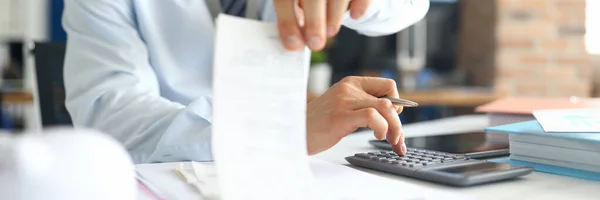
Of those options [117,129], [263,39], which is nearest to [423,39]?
[117,129]

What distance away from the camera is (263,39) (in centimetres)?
46

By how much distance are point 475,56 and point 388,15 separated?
93.9 inches

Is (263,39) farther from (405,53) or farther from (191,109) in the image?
(405,53)

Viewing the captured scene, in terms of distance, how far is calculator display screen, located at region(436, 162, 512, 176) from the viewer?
0.59 m

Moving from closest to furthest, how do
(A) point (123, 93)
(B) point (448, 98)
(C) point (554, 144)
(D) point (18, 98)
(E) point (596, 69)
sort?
(C) point (554, 144) < (A) point (123, 93) < (B) point (448, 98) < (D) point (18, 98) < (E) point (596, 69)

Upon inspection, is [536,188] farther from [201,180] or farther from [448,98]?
[448,98]

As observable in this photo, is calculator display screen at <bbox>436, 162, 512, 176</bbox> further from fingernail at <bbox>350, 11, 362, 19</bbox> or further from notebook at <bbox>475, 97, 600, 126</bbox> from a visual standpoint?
notebook at <bbox>475, 97, 600, 126</bbox>

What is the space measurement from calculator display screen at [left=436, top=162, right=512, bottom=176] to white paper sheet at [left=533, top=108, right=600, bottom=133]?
3.4 inches

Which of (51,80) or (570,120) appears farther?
(51,80)

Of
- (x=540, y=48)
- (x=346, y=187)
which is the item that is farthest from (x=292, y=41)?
(x=540, y=48)

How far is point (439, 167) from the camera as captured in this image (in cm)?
62

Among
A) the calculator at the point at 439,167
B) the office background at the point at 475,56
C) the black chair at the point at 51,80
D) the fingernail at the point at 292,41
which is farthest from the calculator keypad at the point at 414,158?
the office background at the point at 475,56

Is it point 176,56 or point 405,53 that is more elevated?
point 176,56

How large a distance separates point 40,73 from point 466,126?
33.9 inches
